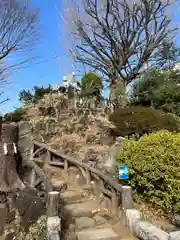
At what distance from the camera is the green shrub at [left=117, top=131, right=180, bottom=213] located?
12.5ft

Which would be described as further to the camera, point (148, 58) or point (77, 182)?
point (148, 58)

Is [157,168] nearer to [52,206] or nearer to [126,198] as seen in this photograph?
[126,198]

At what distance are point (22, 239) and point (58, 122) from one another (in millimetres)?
6721

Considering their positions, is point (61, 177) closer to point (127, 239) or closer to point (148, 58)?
point (127, 239)

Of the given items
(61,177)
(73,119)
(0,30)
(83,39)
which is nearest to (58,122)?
(73,119)

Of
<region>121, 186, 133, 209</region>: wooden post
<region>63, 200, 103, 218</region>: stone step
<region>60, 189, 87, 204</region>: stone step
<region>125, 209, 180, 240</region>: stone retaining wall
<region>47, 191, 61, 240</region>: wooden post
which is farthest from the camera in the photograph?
<region>60, 189, 87, 204</region>: stone step

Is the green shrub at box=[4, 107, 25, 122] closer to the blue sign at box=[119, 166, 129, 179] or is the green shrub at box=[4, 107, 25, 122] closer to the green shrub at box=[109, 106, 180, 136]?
the green shrub at box=[109, 106, 180, 136]

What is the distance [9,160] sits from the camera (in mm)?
4289

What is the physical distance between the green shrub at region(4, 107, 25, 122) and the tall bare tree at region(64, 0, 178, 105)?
566 centimetres

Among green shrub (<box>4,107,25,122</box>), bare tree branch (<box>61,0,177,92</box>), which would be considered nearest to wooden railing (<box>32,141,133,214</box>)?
green shrub (<box>4,107,25,122</box>)

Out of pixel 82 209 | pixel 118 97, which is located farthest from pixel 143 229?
pixel 118 97

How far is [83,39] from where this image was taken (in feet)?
49.2

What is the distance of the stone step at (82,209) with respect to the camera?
4234 mm

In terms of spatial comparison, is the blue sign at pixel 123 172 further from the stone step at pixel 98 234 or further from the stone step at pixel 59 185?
the stone step at pixel 59 185
